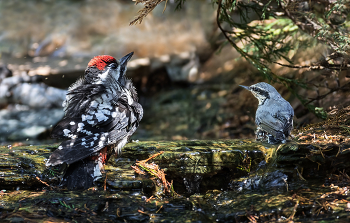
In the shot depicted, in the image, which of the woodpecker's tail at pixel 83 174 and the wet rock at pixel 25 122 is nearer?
the woodpecker's tail at pixel 83 174

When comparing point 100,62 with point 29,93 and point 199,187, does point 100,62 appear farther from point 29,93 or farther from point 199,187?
point 29,93

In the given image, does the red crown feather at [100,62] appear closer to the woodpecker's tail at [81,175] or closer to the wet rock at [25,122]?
the woodpecker's tail at [81,175]

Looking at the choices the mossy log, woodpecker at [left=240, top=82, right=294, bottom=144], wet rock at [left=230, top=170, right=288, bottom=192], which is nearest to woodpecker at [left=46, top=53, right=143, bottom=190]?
the mossy log

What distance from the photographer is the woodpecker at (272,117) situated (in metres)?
3.64

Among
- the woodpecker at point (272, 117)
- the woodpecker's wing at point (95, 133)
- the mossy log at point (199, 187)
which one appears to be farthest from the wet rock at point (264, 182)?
the woodpecker's wing at point (95, 133)

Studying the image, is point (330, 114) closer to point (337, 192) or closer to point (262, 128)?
point (262, 128)

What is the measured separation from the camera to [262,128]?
12.7 feet

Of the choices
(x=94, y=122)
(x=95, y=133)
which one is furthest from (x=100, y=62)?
(x=95, y=133)

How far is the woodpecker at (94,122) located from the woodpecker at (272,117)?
61.8 inches

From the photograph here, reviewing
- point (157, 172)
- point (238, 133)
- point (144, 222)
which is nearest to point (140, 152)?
point (157, 172)

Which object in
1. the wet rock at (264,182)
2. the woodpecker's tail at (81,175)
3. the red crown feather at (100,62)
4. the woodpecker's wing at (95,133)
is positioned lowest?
the wet rock at (264,182)

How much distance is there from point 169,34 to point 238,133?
612cm

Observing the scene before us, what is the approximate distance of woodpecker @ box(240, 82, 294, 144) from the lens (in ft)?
11.9

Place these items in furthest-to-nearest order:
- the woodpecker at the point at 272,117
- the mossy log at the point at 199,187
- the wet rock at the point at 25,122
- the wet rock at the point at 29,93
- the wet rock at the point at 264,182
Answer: the wet rock at the point at 29,93, the wet rock at the point at 25,122, the woodpecker at the point at 272,117, the wet rock at the point at 264,182, the mossy log at the point at 199,187
